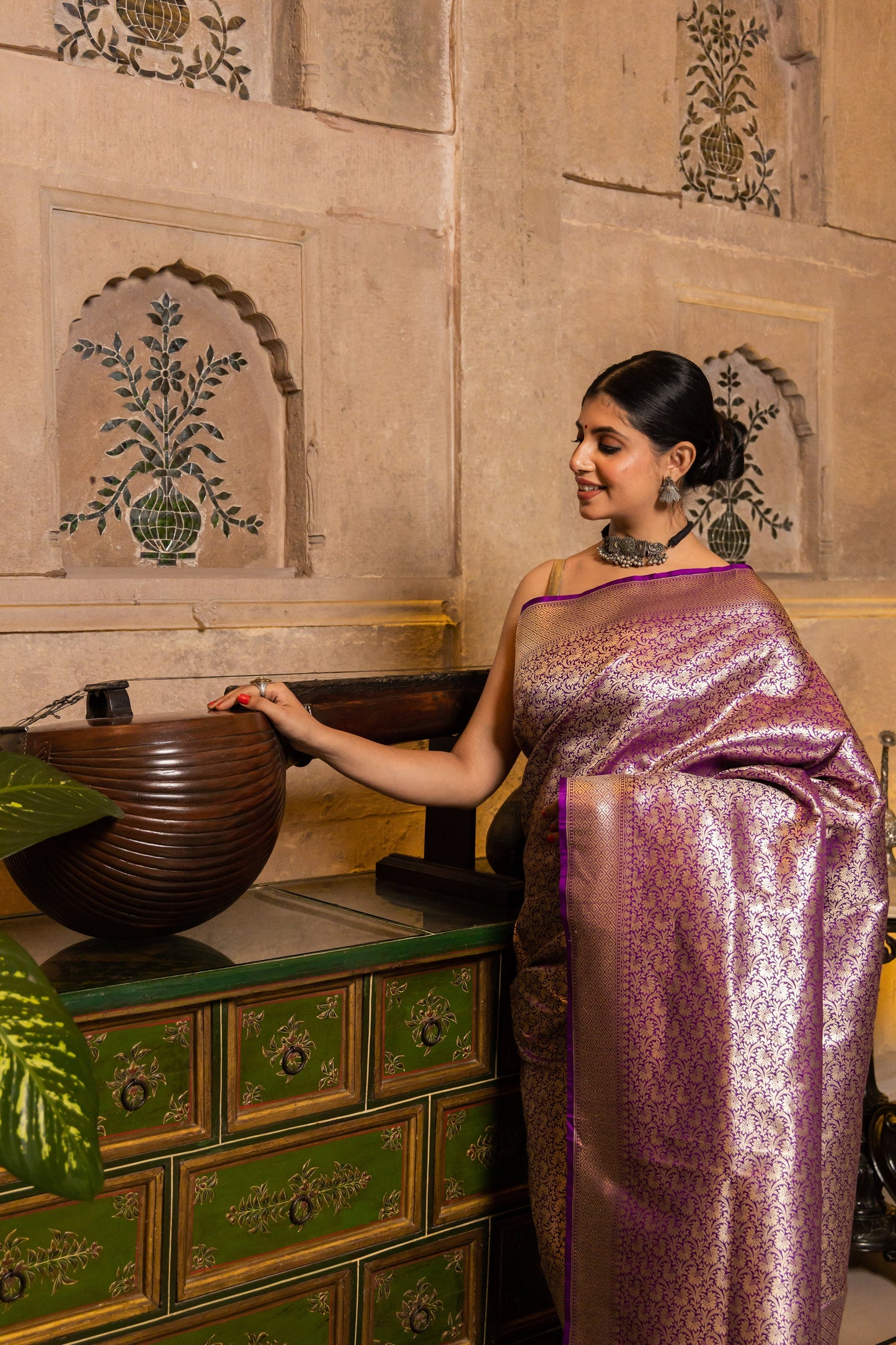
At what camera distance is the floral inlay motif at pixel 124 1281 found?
186 cm

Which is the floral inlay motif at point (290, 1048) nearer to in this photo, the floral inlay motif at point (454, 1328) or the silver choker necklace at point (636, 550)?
the floral inlay motif at point (454, 1328)

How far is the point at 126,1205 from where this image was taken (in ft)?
6.10

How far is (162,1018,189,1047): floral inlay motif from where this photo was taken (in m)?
1.90

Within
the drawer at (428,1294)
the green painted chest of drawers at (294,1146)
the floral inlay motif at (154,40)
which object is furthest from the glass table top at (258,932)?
the floral inlay motif at (154,40)

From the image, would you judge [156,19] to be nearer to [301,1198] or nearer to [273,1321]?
[301,1198]

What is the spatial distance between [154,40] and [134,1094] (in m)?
2.14

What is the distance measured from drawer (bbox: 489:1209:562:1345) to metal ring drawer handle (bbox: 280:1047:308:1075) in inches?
21.4

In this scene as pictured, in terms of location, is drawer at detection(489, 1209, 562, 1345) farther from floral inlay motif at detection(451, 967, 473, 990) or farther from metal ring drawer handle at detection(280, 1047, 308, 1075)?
metal ring drawer handle at detection(280, 1047, 308, 1075)

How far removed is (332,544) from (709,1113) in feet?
4.94

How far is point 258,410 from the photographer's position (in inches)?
115

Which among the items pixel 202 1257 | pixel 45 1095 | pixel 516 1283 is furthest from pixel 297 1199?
pixel 45 1095

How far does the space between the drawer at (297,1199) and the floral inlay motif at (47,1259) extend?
0.49 feet

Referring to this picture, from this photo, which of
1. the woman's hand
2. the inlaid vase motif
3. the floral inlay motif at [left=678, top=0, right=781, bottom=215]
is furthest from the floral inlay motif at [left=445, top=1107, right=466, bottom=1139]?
the floral inlay motif at [left=678, top=0, right=781, bottom=215]

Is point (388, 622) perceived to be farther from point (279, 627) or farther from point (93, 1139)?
point (93, 1139)
